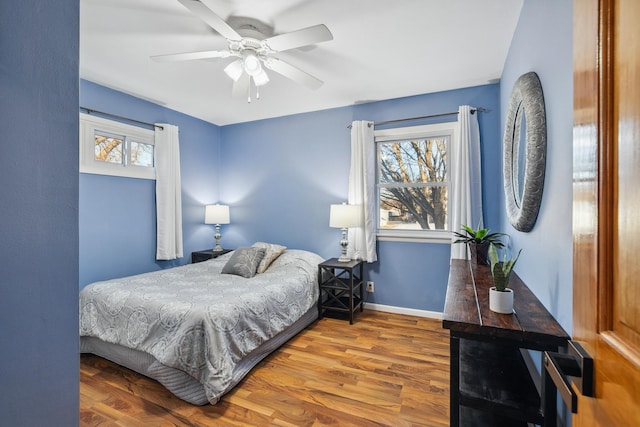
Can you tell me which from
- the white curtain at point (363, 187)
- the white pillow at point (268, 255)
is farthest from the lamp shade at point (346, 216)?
the white pillow at point (268, 255)

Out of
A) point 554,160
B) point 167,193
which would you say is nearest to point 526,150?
point 554,160

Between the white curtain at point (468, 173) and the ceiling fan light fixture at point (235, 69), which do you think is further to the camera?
the white curtain at point (468, 173)

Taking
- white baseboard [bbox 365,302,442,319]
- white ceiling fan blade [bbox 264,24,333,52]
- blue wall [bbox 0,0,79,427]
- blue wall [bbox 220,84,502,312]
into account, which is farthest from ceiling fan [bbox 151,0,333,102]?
white baseboard [bbox 365,302,442,319]

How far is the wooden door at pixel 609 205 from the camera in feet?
1.39

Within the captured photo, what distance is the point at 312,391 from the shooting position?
1973 mm

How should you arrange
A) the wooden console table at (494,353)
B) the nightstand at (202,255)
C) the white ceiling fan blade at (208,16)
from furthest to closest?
the nightstand at (202,255)
the white ceiling fan blade at (208,16)
the wooden console table at (494,353)

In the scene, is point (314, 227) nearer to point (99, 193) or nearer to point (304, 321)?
point (304, 321)

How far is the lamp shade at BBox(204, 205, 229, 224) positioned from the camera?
4082 mm

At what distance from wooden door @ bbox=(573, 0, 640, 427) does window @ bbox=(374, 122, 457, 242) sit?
278 cm

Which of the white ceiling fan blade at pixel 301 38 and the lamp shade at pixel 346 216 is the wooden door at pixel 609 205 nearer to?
the white ceiling fan blade at pixel 301 38

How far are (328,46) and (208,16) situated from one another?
1006mm

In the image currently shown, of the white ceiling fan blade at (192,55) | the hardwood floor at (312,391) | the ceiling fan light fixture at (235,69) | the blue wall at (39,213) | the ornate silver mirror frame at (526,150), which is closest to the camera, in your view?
the blue wall at (39,213)

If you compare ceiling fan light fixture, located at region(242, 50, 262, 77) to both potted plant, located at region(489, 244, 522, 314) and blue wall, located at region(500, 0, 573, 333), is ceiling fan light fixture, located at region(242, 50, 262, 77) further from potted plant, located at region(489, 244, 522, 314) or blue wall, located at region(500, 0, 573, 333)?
potted plant, located at region(489, 244, 522, 314)

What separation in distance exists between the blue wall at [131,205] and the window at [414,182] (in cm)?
251
